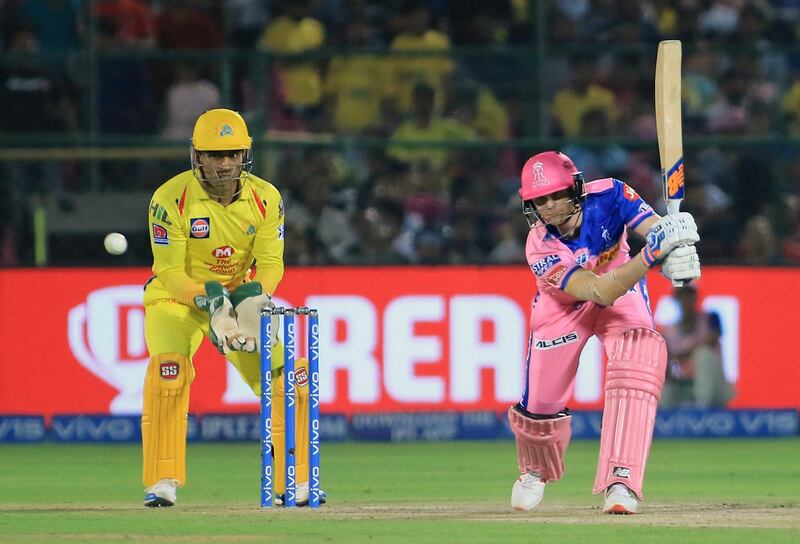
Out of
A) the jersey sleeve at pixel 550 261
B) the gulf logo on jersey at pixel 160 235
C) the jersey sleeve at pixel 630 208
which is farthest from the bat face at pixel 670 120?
the gulf logo on jersey at pixel 160 235

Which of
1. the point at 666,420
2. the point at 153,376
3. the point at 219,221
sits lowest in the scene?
the point at 666,420

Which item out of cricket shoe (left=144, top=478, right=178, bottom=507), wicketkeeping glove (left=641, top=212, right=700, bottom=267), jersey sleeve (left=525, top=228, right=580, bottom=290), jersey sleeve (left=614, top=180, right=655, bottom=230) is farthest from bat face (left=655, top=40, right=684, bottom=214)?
cricket shoe (left=144, top=478, right=178, bottom=507)

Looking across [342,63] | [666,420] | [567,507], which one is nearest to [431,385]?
[666,420]

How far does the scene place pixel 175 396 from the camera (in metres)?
8.72

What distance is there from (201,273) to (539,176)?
1.87m

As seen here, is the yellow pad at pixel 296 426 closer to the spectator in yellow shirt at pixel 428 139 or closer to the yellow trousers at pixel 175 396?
the yellow trousers at pixel 175 396

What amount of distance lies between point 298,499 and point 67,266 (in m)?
5.34

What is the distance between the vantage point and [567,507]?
8.68 meters

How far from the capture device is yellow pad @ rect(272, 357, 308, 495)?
8.62 metres

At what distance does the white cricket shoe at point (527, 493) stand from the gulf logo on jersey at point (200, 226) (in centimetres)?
204

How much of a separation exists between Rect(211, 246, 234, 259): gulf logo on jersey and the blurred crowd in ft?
14.8

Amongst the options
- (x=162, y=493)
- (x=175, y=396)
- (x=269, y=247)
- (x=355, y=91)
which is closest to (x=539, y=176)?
(x=269, y=247)

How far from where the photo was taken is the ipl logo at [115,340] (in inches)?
518

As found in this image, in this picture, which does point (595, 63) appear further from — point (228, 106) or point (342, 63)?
point (228, 106)
